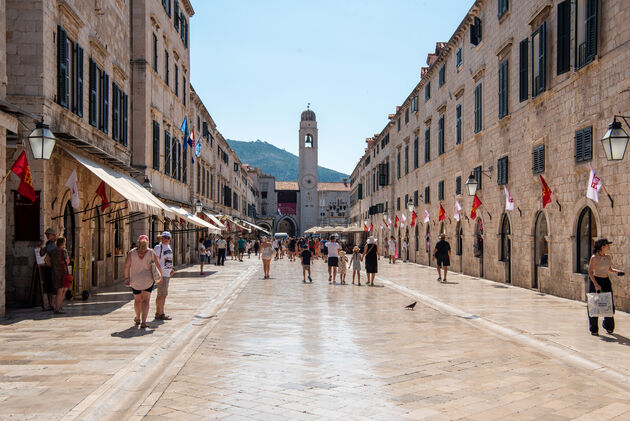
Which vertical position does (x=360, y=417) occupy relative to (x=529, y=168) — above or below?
below

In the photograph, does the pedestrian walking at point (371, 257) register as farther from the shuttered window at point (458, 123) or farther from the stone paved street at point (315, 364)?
the shuttered window at point (458, 123)

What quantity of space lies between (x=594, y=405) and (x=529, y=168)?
539 inches

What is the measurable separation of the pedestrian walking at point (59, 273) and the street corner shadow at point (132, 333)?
2515 millimetres

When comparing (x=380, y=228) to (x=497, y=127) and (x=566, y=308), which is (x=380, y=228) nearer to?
(x=497, y=127)

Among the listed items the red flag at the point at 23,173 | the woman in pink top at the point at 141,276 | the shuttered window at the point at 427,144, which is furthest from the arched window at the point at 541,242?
the shuttered window at the point at 427,144

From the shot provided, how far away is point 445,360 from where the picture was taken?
795 centimetres

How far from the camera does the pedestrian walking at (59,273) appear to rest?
1220cm

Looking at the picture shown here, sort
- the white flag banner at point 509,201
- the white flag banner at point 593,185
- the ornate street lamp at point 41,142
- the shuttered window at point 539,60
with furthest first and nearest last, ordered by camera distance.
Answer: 1. the white flag banner at point 509,201
2. the shuttered window at point 539,60
3. the white flag banner at point 593,185
4. the ornate street lamp at point 41,142

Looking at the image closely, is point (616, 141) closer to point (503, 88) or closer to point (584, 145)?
point (584, 145)

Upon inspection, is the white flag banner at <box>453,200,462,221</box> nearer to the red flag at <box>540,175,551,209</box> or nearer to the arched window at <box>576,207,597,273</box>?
the red flag at <box>540,175,551,209</box>

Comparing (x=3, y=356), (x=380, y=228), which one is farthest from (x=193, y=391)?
(x=380, y=228)

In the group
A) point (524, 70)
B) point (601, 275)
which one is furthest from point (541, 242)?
point (601, 275)

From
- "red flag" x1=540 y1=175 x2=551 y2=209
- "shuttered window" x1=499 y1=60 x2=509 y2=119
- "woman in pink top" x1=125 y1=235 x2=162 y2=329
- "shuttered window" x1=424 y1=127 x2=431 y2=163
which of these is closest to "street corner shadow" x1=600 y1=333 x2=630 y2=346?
"red flag" x1=540 y1=175 x2=551 y2=209

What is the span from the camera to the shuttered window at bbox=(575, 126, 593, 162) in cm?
1449
